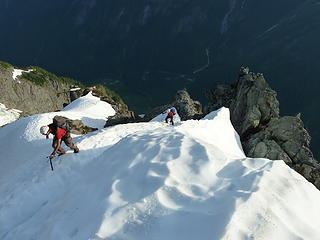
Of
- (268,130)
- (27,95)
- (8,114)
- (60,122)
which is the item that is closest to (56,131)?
(60,122)

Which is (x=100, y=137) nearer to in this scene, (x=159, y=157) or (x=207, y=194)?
(x=159, y=157)

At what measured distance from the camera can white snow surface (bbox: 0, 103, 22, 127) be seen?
80.2 metres

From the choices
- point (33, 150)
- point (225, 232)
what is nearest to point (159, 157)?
point (225, 232)

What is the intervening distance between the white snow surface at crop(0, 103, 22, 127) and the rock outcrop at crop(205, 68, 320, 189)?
48023 millimetres

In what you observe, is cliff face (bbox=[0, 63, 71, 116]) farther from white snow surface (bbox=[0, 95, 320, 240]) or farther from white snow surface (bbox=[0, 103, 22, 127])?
white snow surface (bbox=[0, 95, 320, 240])

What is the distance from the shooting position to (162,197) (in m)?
15.4

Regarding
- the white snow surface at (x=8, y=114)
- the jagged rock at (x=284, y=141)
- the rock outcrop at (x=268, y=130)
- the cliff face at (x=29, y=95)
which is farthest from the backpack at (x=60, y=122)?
the cliff face at (x=29, y=95)

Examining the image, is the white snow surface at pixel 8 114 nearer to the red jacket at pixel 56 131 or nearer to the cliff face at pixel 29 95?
the cliff face at pixel 29 95

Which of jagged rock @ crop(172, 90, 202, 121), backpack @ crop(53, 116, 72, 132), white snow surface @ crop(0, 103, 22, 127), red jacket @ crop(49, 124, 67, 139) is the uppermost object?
backpack @ crop(53, 116, 72, 132)

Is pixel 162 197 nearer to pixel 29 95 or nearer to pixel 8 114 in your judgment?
pixel 8 114

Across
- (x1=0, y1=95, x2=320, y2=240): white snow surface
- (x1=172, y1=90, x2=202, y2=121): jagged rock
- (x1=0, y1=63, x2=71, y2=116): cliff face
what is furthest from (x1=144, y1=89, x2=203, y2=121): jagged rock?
(x1=0, y1=63, x2=71, y2=116): cliff face

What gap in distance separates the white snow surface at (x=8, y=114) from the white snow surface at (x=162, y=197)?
2401 inches

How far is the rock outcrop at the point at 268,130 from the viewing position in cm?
3688

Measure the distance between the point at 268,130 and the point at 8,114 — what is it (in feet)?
199
